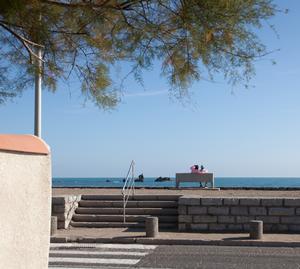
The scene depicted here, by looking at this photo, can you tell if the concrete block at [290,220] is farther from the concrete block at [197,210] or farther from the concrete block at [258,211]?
the concrete block at [197,210]

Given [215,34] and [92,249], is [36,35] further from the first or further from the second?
[92,249]

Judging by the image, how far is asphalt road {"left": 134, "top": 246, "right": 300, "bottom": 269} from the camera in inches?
418

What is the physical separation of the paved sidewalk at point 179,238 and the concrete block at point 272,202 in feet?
3.29

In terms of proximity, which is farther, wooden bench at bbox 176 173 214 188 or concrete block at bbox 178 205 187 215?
wooden bench at bbox 176 173 214 188

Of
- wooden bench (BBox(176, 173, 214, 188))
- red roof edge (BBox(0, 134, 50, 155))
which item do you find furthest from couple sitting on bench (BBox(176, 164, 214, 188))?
red roof edge (BBox(0, 134, 50, 155))

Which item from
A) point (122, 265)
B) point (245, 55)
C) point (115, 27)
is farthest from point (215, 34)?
point (122, 265)

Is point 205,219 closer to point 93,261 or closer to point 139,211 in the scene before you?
point 139,211

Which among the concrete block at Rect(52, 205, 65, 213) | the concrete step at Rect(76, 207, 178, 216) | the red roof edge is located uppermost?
the red roof edge

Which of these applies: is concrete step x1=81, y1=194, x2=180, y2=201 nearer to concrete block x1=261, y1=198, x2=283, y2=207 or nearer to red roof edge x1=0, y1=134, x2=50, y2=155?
concrete block x1=261, y1=198, x2=283, y2=207

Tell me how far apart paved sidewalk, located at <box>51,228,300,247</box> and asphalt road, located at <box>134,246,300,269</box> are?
0.45 m

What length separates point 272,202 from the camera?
15391mm

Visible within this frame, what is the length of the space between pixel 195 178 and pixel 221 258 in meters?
14.6

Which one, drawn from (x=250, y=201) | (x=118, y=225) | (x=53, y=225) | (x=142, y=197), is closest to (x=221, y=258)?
(x=250, y=201)

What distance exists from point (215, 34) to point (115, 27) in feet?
5.12
